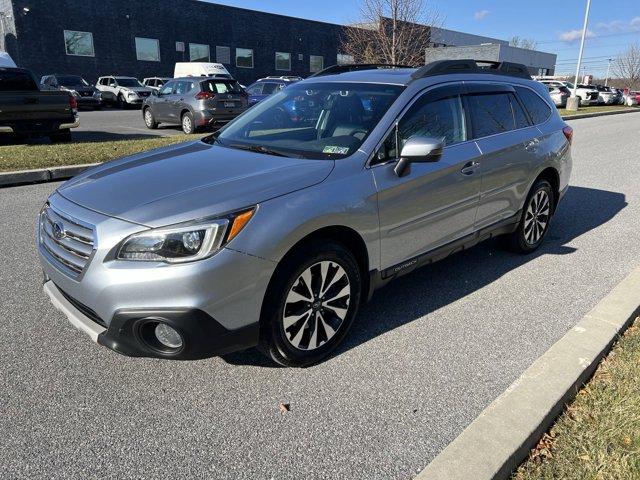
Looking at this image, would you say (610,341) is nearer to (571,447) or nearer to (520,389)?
(520,389)

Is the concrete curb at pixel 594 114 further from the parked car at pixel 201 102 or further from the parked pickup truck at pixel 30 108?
the parked pickup truck at pixel 30 108

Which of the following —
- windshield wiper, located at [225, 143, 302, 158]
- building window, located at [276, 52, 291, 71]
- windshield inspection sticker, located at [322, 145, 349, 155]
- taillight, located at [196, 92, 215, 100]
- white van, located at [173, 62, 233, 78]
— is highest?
building window, located at [276, 52, 291, 71]

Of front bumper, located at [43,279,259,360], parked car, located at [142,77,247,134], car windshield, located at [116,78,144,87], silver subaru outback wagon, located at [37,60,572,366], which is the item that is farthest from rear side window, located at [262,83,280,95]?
front bumper, located at [43,279,259,360]

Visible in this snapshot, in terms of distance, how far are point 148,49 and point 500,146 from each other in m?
35.8

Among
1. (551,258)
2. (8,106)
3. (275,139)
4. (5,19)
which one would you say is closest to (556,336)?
(551,258)

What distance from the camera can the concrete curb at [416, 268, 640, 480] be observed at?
87.6 inches

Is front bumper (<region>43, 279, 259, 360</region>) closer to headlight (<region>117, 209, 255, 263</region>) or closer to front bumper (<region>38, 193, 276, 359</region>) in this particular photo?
front bumper (<region>38, 193, 276, 359</region>)

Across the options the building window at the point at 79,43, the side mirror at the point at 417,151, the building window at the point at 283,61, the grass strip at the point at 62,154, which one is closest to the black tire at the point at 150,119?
the grass strip at the point at 62,154

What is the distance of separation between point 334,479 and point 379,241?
4.98 feet

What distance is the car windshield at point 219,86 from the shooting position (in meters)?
14.8

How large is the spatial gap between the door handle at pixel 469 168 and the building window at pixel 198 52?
122 feet

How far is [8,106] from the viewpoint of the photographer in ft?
34.6

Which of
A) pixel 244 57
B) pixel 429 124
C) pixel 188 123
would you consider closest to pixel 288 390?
pixel 429 124

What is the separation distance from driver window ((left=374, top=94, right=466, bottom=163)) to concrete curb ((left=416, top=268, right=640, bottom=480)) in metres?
1.59
